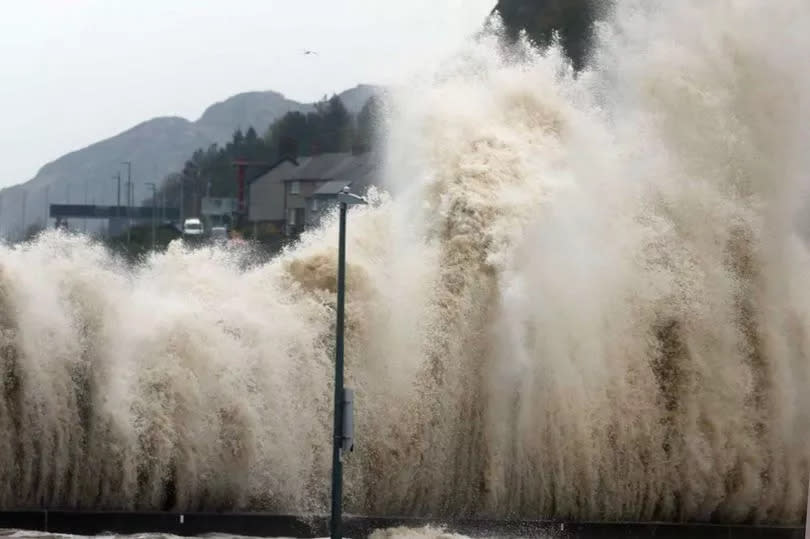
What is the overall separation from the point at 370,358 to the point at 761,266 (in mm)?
6715

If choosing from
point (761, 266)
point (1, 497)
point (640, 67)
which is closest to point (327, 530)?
point (1, 497)

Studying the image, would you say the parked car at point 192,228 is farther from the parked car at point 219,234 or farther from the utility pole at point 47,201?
the utility pole at point 47,201

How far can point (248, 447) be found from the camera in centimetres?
1992

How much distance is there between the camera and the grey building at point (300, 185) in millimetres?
46219

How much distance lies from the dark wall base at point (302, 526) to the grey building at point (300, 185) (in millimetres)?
25433

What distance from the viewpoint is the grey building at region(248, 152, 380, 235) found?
152 feet

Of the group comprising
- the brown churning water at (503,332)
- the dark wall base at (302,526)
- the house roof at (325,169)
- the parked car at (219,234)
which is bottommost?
the dark wall base at (302,526)

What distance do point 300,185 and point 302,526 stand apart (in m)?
29.9

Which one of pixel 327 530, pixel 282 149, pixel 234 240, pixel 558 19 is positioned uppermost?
pixel 558 19

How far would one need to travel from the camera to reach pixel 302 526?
19281mm

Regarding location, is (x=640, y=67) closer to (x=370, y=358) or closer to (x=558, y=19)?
(x=370, y=358)

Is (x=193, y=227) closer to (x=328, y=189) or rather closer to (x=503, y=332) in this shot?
(x=328, y=189)

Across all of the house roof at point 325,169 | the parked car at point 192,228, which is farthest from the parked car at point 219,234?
the house roof at point 325,169

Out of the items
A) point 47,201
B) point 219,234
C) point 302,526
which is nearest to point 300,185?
point 219,234
